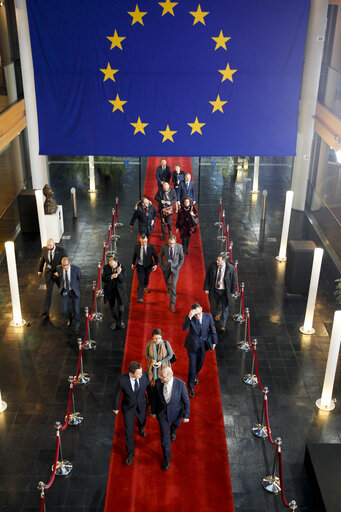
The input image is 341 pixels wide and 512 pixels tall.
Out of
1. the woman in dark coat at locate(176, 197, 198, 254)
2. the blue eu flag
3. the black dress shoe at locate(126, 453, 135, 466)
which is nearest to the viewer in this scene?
the black dress shoe at locate(126, 453, 135, 466)

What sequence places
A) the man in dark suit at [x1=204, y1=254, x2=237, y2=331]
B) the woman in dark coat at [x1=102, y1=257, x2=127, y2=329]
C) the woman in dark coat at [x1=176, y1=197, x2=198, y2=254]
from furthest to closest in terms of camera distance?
the woman in dark coat at [x1=176, y1=197, x2=198, y2=254] → the man in dark suit at [x1=204, y1=254, x2=237, y2=331] → the woman in dark coat at [x1=102, y1=257, x2=127, y2=329]

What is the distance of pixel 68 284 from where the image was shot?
12.2 metres

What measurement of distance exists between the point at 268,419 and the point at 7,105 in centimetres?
1173

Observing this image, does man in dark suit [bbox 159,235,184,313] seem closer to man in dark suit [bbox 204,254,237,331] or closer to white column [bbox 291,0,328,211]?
man in dark suit [bbox 204,254,237,331]

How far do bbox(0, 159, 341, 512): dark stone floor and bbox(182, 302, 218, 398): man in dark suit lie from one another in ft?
3.26

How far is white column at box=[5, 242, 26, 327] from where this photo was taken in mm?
12305

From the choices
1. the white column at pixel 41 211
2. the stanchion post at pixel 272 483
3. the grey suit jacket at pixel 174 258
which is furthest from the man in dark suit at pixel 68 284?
the stanchion post at pixel 272 483

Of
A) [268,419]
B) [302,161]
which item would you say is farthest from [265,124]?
[268,419]

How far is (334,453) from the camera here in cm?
884

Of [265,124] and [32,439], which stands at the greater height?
[265,124]

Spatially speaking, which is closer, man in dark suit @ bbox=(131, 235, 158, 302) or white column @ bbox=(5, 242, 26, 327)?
white column @ bbox=(5, 242, 26, 327)

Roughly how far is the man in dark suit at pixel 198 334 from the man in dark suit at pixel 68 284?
302cm

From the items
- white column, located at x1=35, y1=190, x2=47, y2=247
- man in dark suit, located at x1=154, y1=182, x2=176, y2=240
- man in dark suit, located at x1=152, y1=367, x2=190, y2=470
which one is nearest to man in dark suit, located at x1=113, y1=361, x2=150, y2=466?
man in dark suit, located at x1=152, y1=367, x2=190, y2=470

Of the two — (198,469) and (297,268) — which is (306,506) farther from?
(297,268)
